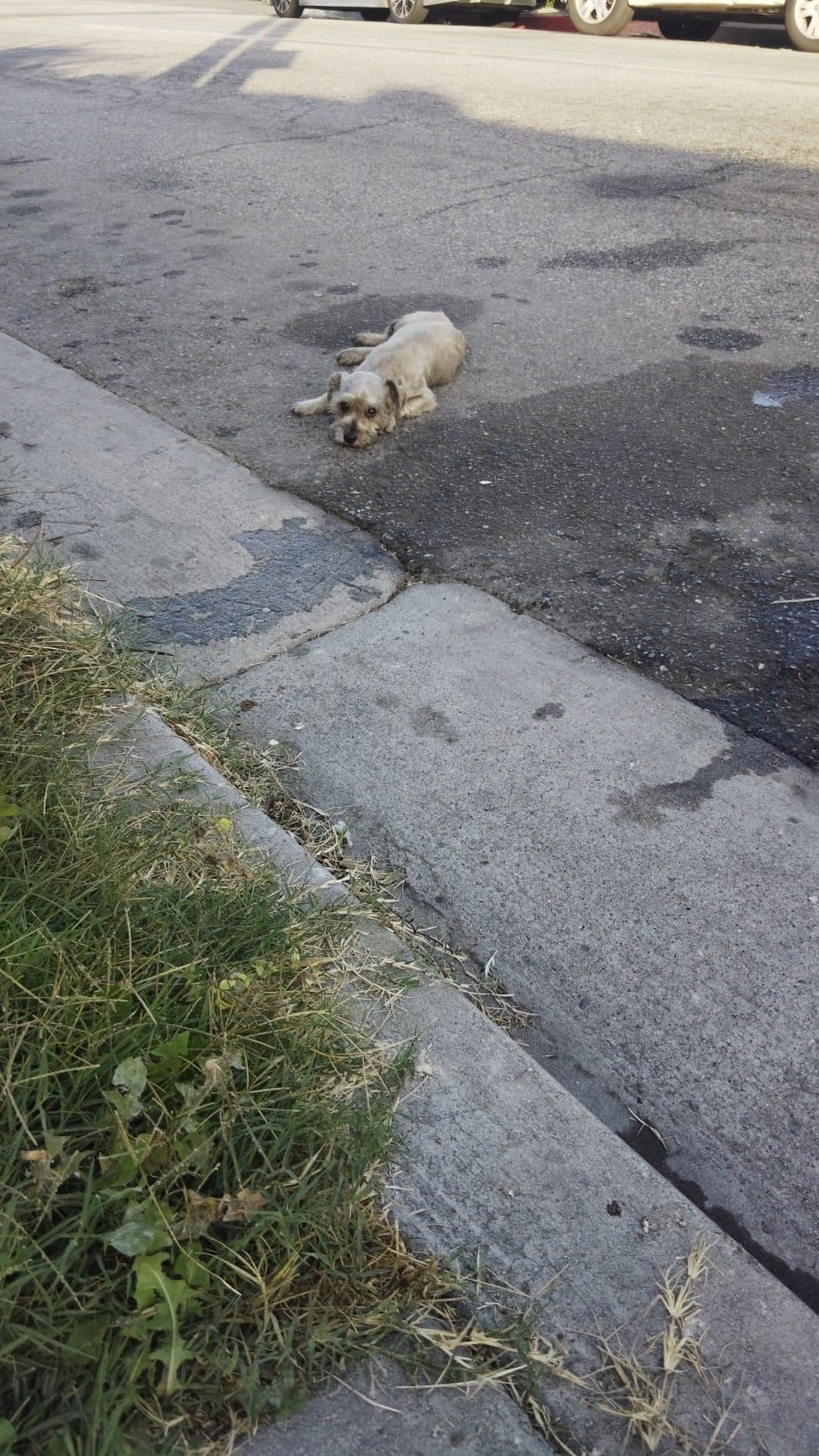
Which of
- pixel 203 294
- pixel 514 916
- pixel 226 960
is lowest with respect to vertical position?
pixel 514 916

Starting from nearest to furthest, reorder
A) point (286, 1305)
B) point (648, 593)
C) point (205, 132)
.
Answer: point (286, 1305), point (648, 593), point (205, 132)

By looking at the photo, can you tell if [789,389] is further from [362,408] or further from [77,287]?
[77,287]

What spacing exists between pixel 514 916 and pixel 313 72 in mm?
12531

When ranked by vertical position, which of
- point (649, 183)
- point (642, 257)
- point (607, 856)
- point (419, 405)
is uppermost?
point (649, 183)

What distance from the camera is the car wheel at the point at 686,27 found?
15.1 meters

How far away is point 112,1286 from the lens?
1.58m

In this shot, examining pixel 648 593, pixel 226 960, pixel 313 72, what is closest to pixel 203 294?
pixel 648 593

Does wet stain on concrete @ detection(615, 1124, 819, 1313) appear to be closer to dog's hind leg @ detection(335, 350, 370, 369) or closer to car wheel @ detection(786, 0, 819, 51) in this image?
dog's hind leg @ detection(335, 350, 370, 369)

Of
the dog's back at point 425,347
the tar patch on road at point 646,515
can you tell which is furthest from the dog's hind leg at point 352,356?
the tar patch on road at point 646,515

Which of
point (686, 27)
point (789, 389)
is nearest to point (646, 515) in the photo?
point (789, 389)

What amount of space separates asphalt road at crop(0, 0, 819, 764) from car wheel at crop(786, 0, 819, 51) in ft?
3.64

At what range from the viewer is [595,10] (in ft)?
48.6

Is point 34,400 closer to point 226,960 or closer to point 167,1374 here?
point 226,960

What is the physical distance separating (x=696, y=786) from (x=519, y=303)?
12.5 ft
